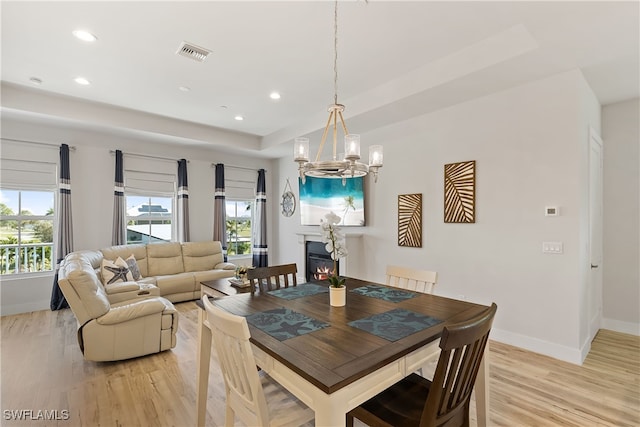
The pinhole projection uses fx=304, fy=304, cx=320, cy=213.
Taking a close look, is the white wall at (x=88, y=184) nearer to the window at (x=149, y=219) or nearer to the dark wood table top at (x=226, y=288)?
the window at (x=149, y=219)

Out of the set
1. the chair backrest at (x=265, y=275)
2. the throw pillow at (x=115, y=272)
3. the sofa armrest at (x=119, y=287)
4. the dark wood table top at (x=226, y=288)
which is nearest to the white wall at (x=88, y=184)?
the throw pillow at (x=115, y=272)

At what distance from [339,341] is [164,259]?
4.76 metres

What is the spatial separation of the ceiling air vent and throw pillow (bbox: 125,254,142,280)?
10.6 ft

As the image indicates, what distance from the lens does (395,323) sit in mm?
1704

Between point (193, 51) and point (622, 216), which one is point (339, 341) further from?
point (622, 216)

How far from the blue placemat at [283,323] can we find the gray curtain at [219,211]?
463 cm

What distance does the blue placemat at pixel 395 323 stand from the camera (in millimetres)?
1562

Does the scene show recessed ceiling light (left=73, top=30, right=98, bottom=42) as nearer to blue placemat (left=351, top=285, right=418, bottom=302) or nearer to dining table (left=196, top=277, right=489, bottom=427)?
dining table (left=196, top=277, right=489, bottom=427)

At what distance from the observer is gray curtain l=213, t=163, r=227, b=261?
6.20 meters

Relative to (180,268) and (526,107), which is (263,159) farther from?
(526,107)

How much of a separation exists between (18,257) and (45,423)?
366 cm

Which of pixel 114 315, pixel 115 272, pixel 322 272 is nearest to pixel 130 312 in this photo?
pixel 114 315

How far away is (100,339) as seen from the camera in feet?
9.09

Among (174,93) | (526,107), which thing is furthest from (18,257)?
(526,107)
